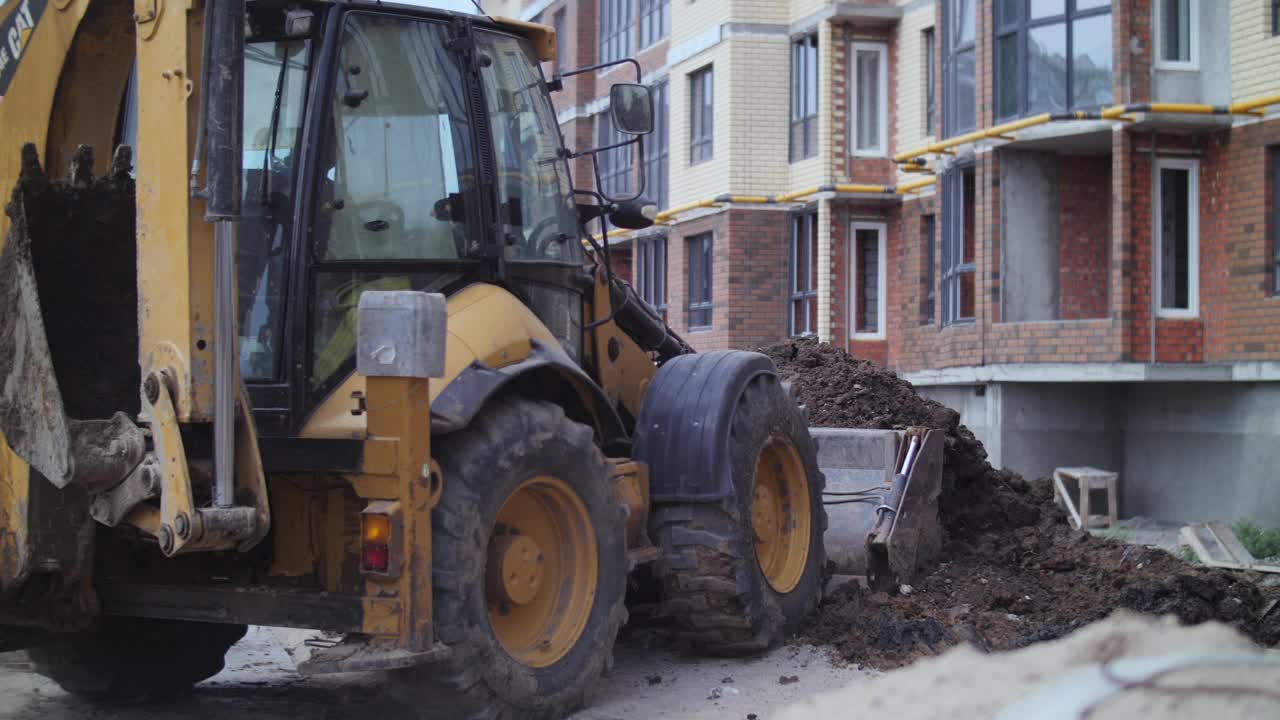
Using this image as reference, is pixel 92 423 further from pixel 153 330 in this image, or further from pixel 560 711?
pixel 560 711

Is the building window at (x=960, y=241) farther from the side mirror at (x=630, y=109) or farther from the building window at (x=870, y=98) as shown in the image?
the side mirror at (x=630, y=109)

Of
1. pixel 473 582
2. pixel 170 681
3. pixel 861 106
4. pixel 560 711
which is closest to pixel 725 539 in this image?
pixel 560 711

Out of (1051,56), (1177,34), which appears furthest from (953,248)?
(1177,34)

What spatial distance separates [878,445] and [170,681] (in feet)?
15.0

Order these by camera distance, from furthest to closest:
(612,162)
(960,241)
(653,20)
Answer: (612,162) → (653,20) → (960,241)

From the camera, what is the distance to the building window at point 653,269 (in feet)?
99.2

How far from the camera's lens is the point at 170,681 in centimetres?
654

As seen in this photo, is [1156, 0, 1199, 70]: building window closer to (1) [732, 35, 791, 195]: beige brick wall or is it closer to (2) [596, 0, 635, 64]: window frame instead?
(1) [732, 35, 791, 195]: beige brick wall

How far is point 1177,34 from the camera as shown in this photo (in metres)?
17.3

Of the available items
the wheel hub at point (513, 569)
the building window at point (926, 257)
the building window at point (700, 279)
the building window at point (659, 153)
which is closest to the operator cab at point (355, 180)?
the wheel hub at point (513, 569)

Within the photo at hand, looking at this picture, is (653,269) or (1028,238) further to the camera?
(653,269)

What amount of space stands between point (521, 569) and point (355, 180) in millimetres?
1702

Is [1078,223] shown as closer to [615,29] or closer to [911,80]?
[911,80]

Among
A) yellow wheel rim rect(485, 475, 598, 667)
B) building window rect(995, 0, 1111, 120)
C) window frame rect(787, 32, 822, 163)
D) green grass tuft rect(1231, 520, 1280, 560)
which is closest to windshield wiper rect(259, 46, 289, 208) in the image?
yellow wheel rim rect(485, 475, 598, 667)
